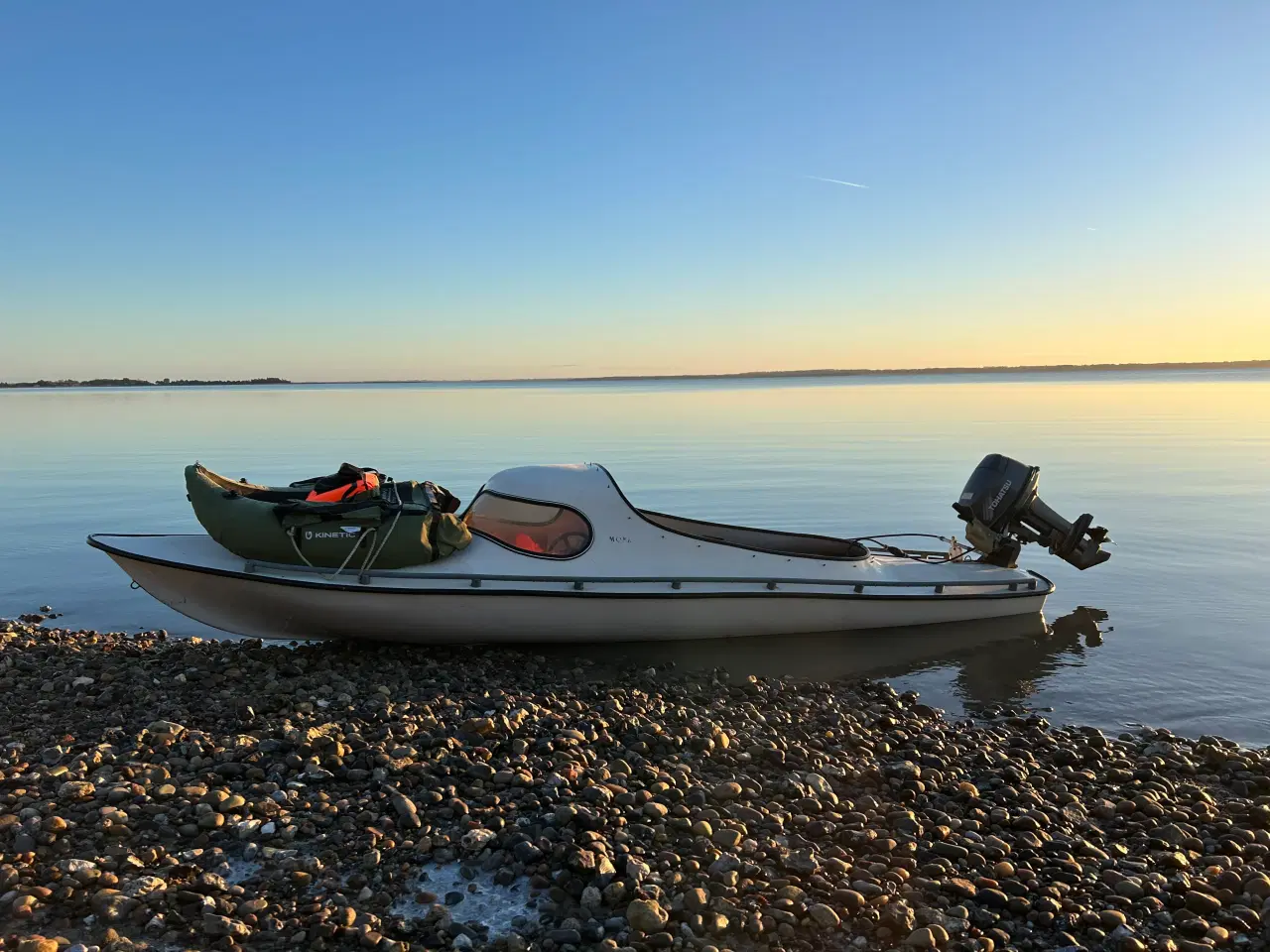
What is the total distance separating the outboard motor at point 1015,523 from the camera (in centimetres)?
1047

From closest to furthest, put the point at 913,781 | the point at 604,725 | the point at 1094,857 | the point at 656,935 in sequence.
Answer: the point at 656,935, the point at 1094,857, the point at 913,781, the point at 604,725

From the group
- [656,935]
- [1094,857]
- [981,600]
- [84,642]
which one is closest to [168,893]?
[656,935]

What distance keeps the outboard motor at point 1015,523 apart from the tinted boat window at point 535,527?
520 cm

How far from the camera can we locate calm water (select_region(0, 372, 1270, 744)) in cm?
891

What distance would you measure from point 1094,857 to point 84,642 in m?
8.97

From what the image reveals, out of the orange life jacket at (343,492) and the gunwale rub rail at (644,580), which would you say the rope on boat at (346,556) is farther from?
the orange life jacket at (343,492)

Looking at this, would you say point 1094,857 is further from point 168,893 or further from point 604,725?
point 168,893

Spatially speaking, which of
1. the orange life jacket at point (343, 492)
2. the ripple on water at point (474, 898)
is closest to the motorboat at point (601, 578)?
the orange life jacket at point (343, 492)

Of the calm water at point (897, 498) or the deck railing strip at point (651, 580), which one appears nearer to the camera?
the deck railing strip at point (651, 580)

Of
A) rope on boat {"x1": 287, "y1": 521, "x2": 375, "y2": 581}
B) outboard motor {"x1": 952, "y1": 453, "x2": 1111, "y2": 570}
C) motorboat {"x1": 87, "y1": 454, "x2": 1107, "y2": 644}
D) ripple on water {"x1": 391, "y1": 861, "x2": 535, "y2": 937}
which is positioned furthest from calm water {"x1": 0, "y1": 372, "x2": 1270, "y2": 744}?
ripple on water {"x1": 391, "y1": 861, "x2": 535, "y2": 937}

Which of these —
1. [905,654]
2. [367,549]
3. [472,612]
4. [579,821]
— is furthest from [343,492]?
[905,654]

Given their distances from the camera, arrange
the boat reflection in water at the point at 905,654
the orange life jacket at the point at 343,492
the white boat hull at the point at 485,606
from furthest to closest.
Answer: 1. the boat reflection in water at the point at 905,654
2. the orange life jacket at the point at 343,492
3. the white boat hull at the point at 485,606

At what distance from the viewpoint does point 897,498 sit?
733 inches

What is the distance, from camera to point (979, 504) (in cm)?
1062
